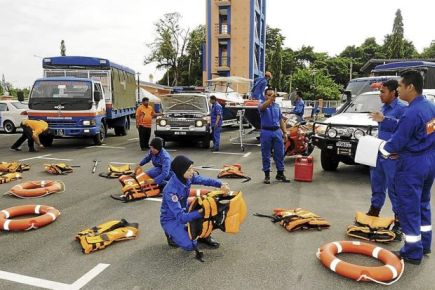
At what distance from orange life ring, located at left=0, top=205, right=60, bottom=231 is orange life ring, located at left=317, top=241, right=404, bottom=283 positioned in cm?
388

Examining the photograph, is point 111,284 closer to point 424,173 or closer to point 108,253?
point 108,253

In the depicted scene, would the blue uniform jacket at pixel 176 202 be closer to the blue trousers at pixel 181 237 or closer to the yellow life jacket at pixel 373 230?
the blue trousers at pixel 181 237

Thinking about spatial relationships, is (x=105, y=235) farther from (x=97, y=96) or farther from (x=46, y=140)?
(x=46, y=140)

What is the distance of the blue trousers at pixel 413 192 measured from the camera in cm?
421

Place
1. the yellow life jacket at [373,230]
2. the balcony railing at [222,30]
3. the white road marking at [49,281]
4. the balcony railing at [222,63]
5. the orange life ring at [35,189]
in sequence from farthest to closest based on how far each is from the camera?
the balcony railing at [222,63]
the balcony railing at [222,30]
the orange life ring at [35,189]
the yellow life jacket at [373,230]
the white road marking at [49,281]

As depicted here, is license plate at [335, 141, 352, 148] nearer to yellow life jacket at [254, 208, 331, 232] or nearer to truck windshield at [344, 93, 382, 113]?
truck windshield at [344, 93, 382, 113]

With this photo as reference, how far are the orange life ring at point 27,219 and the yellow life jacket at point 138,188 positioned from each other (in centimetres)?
131

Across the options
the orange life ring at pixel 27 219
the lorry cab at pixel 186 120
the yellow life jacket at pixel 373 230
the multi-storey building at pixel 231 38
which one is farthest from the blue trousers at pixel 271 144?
the multi-storey building at pixel 231 38

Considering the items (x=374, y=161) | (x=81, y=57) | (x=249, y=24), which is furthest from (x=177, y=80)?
(x=374, y=161)

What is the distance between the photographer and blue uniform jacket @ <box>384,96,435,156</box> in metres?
4.14

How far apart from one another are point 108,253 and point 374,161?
11.7ft

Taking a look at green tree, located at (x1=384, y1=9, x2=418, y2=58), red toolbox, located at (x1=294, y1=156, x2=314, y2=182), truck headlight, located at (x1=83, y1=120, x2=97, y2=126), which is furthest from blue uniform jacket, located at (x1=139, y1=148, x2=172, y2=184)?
green tree, located at (x1=384, y1=9, x2=418, y2=58)

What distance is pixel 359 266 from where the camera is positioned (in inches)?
161

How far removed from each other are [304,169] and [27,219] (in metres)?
5.58
